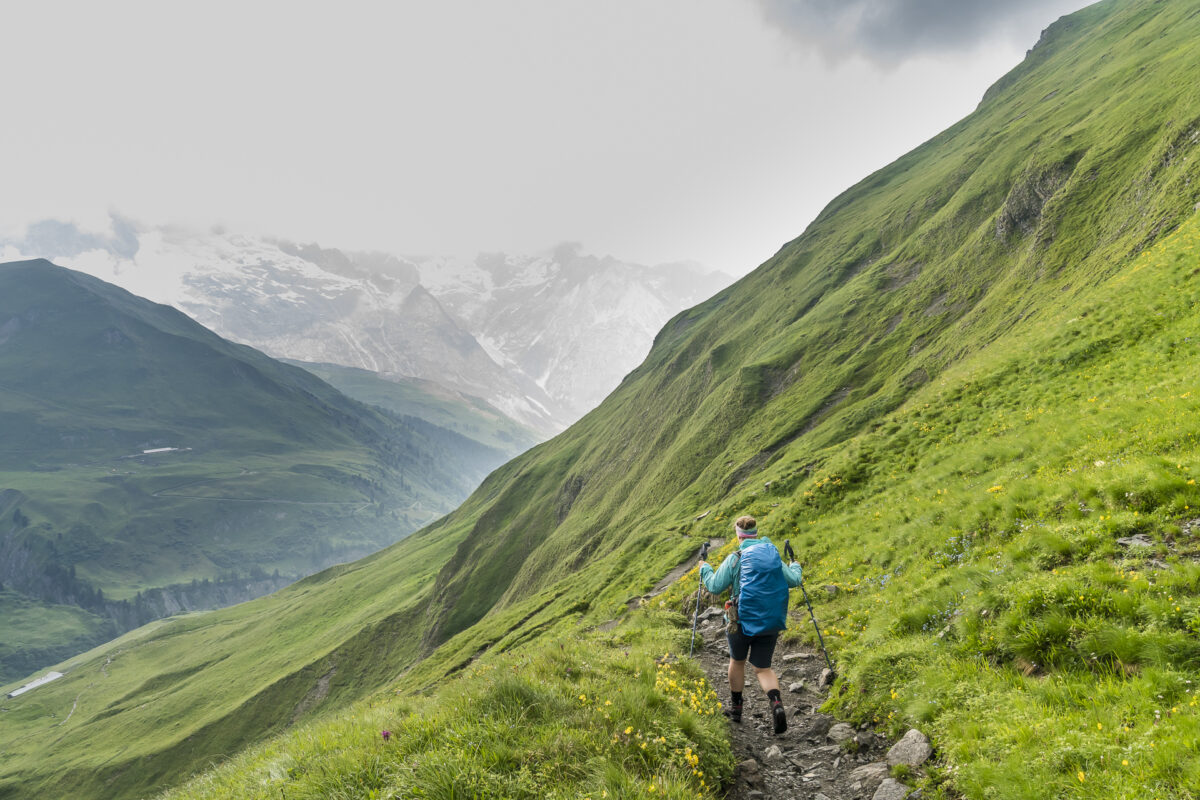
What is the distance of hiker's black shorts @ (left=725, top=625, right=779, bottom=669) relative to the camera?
10.8 metres

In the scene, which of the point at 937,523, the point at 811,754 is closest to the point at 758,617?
the point at 811,754

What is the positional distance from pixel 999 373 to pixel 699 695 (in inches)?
1106

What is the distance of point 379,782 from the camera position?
23.1 feet

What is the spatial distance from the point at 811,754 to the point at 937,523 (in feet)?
34.7

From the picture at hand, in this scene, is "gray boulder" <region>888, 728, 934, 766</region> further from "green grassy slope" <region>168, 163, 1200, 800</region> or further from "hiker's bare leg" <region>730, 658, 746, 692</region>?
"hiker's bare leg" <region>730, 658, 746, 692</region>

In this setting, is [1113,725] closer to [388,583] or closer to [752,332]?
[752,332]

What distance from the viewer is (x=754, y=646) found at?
432 inches

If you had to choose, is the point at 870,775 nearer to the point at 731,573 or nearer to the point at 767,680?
the point at 767,680

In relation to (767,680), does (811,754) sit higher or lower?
lower

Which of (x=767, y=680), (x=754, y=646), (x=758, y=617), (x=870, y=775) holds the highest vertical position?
(x=758, y=617)

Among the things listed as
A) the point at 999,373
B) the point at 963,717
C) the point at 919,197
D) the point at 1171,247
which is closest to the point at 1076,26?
the point at 919,197

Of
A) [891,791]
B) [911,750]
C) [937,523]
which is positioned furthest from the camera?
[937,523]

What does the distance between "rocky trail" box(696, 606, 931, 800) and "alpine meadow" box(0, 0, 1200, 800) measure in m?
0.45

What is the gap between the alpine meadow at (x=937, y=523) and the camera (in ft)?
24.9
